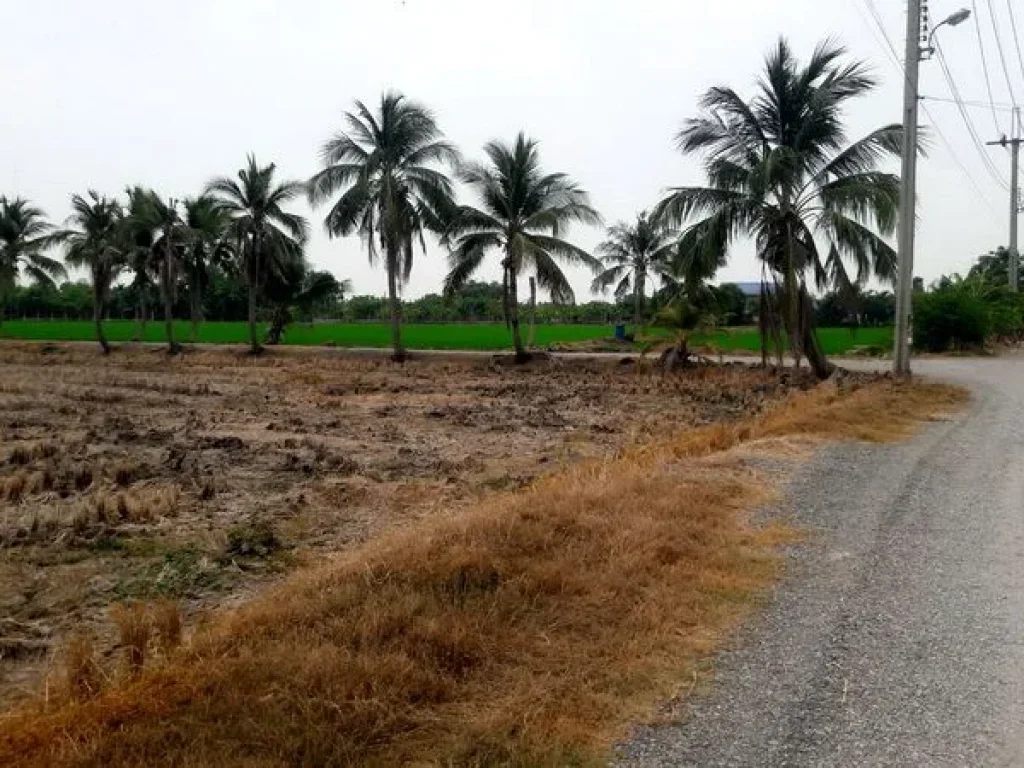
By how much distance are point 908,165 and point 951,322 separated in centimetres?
1773

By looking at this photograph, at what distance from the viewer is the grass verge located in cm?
335

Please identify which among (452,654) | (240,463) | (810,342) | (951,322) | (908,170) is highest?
(908,170)

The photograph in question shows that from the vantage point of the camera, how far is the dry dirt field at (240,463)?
6324mm

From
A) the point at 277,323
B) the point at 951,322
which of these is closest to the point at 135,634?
the point at 951,322

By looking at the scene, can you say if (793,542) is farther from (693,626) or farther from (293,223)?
(293,223)

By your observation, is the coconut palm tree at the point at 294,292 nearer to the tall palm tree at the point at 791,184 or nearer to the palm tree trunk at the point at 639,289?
the palm tree trunk at the point at 639,289

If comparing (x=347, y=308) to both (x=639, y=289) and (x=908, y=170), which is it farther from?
(x=908, y=170)

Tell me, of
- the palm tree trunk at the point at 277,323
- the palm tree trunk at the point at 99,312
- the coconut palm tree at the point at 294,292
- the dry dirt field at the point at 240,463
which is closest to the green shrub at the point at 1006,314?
the dry dirt field at the point at 240,463

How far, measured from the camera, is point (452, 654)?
4.15 meters

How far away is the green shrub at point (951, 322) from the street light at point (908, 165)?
16497mm

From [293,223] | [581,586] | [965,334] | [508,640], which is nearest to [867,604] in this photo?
[581,586]

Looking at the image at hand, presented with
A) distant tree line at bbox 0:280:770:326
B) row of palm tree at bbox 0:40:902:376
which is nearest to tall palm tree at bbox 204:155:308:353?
row of palm tree at bbox 0:40:902:376

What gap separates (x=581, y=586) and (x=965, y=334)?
33910 millimetres

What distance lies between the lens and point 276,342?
46.3 m
